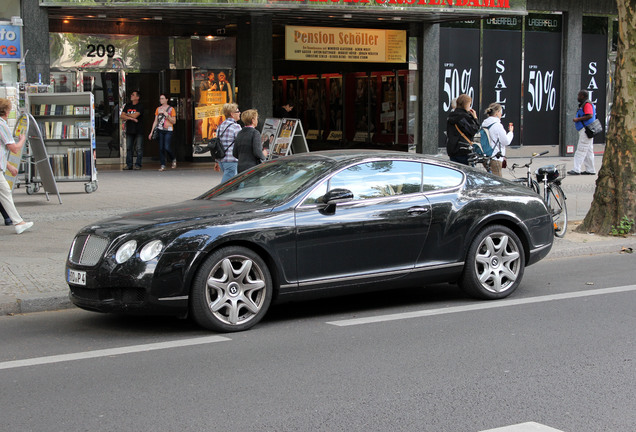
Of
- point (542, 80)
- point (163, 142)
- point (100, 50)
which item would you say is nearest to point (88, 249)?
point (163, 142)

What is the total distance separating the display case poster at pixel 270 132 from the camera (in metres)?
19.4

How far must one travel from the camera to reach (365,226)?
7523 millimetres

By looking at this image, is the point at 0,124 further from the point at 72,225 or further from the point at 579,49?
the point at 579,49

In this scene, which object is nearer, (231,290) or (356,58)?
(231,290)

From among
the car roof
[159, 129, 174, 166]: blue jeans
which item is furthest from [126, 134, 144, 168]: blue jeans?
the car roof

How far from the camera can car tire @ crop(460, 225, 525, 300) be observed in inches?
320

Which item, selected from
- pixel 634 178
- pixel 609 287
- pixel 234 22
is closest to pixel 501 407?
pixel 609 287

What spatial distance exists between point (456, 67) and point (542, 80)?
314 cm

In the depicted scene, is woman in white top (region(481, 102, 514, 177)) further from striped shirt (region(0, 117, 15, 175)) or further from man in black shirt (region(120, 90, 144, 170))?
man in black shirt (region(120, 90, 144, 170))

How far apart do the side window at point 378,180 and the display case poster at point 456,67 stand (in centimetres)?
1635

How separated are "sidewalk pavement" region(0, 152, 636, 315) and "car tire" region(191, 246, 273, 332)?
1978mm

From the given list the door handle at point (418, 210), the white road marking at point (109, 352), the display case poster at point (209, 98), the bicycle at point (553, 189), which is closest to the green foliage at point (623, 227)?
the bicycle at point (553, 189)

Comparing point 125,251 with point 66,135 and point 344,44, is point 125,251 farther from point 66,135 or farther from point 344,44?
point 344,44

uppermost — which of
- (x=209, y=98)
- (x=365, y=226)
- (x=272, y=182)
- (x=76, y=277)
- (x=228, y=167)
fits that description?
(x=209, y=98)
